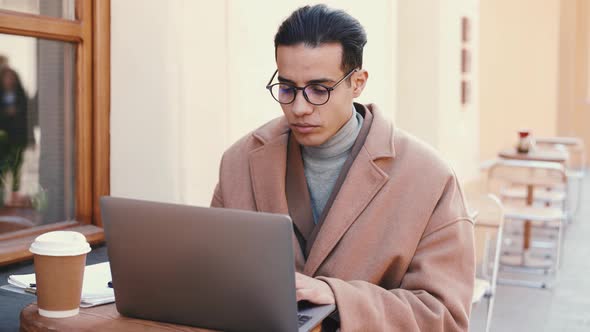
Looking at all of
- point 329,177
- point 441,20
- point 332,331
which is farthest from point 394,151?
point 441,20

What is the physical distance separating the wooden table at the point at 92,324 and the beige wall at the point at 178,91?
3.10ft

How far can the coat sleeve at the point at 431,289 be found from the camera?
1718mm

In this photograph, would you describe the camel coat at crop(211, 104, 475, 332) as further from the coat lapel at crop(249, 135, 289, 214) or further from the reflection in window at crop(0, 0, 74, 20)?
the reflection in window at crop(0, 0, 74, 20)

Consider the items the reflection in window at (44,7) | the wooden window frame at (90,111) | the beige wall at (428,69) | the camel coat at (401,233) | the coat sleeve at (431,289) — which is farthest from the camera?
the beige wall at (428,69)

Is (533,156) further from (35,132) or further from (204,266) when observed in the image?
(204,266)

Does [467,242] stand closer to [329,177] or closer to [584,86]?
[329,177]

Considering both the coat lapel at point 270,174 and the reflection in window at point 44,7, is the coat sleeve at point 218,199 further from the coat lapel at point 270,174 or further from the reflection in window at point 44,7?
the reflection in window at point 44,7

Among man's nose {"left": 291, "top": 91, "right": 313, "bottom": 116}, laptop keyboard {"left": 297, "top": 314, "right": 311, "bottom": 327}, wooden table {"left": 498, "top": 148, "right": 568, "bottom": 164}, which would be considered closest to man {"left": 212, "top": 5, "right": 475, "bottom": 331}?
man's nose {"left": 291, "top": 91, "right": 313, "bottom": 116}

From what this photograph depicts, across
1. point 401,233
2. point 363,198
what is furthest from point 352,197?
point 401,233

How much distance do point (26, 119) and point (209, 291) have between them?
1.13 metres

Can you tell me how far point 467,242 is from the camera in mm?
1946

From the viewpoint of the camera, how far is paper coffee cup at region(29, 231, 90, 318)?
5.08ft

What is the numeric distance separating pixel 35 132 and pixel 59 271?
93cm

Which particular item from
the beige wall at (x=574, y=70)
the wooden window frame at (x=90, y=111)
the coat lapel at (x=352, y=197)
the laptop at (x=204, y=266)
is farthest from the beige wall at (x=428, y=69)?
the beige wall at (x=574, y=70)
